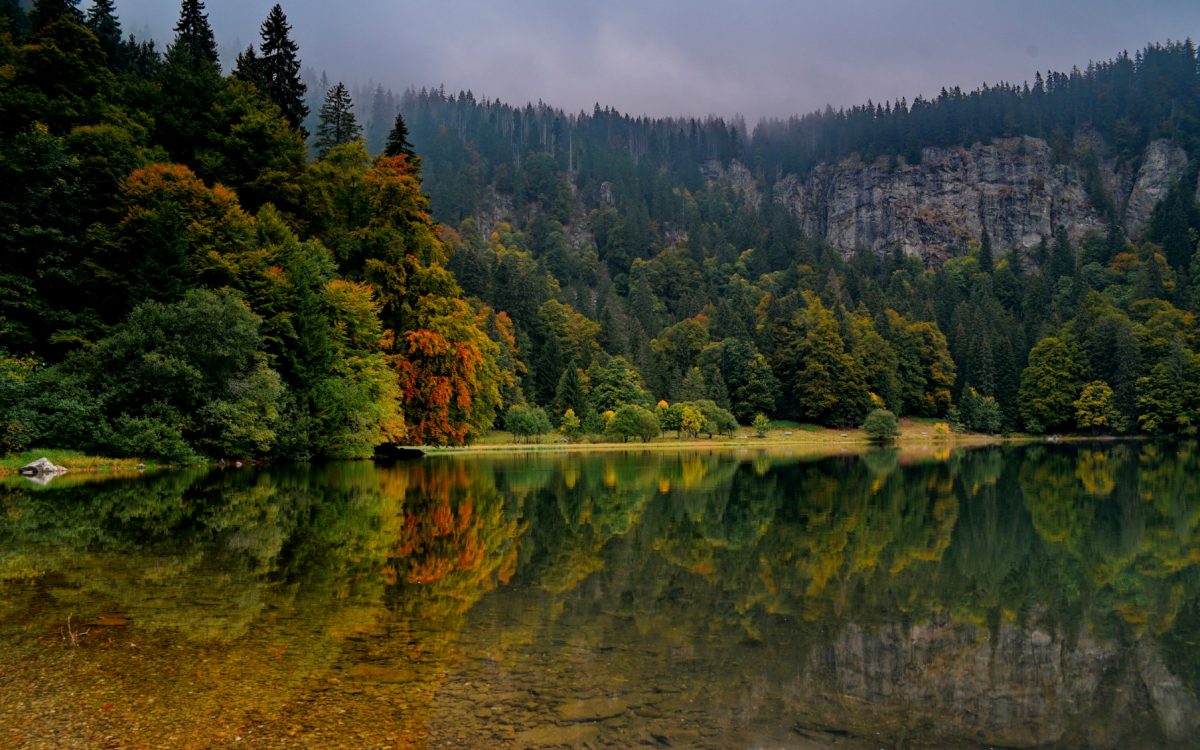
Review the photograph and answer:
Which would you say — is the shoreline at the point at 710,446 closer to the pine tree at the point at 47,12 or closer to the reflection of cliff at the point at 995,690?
the pine tree at the point at 47,12

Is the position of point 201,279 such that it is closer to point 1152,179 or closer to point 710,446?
point 710,446

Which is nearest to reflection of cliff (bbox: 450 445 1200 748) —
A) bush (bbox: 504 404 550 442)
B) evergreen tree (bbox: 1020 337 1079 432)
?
bush (bbox: 504 404 550 442)

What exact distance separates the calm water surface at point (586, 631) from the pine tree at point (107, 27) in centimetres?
4475

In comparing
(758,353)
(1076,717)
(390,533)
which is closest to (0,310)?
(390,533)

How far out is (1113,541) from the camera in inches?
576

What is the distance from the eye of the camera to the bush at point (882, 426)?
281 feet

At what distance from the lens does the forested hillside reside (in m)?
30.2

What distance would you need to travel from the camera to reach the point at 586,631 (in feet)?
25.8

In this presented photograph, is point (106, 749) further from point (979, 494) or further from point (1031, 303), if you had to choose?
point (1031, 303)

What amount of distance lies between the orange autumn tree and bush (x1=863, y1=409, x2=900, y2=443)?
59353 millimetres

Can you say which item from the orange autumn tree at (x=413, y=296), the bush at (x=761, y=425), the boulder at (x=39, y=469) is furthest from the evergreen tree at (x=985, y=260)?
the boulder at (x=39, y=469)

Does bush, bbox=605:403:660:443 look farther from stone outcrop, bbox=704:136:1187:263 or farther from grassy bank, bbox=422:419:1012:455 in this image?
stone outcrop, bbox=704:136:1187:263

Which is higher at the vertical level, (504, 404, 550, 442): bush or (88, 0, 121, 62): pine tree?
(88, 0, 121, 62): pine tree

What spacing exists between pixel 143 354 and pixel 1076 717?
30.9 meters
